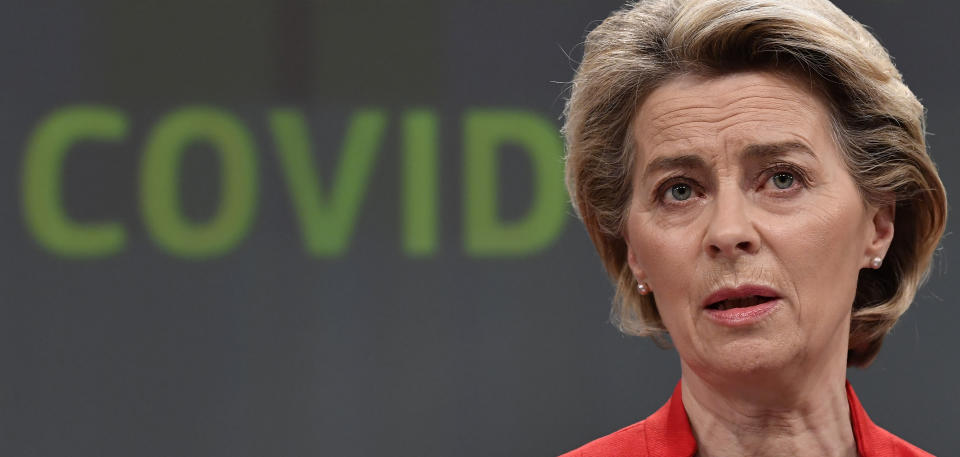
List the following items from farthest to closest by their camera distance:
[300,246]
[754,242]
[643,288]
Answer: [300,246], [643,288], [754,242]

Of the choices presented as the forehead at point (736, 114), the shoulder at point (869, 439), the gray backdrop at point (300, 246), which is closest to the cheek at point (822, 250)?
the forehead at point (736, 114)

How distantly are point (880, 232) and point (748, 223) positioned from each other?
1.09 ft

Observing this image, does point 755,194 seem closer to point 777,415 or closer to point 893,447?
point 777,415

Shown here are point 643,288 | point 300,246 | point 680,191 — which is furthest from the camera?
point 300,246

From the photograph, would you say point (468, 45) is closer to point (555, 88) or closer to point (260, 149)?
point (555, 88)

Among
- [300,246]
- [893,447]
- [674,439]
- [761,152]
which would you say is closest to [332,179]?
[300,246]

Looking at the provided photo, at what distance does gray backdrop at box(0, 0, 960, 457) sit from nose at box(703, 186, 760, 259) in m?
1.54

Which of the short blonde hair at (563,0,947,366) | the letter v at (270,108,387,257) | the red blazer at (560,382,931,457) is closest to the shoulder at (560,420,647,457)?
the red blazer at (560,382,931,457)

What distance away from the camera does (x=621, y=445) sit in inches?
78.9

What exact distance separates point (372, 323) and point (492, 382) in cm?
39

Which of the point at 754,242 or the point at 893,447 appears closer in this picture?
the point at 754,242

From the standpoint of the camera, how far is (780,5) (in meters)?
1.80

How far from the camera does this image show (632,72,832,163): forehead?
5.82 ft

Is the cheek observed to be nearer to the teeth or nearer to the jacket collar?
the teeth
